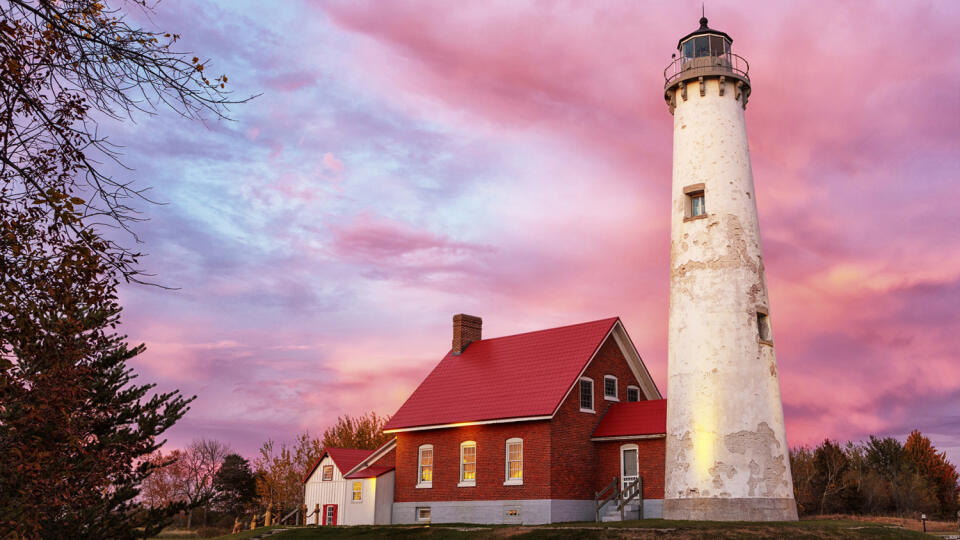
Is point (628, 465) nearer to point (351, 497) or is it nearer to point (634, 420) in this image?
point (634, 420)

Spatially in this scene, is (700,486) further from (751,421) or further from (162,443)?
(162,443)

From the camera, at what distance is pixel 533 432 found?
97.7 ft

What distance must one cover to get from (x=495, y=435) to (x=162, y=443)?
17.9 meters

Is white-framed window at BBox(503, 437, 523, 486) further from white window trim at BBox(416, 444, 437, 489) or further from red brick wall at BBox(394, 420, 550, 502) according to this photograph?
white window trim at BBox(416, 444, 437, 489)

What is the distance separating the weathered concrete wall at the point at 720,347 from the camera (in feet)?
77.6

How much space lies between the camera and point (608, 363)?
33.1 m

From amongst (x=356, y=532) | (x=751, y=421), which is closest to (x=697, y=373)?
(x=751, y=421)

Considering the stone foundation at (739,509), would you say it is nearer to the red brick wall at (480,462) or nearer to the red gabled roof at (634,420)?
the red gabled roof at (634,420)

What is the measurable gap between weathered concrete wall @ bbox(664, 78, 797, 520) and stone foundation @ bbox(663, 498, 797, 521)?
31 mm

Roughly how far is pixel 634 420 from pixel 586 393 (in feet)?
8.21

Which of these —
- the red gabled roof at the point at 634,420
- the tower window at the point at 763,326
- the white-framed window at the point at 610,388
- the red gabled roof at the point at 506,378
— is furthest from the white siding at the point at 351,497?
the tower window at the point at 763,326

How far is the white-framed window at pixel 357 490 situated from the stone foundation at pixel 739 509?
16.2m

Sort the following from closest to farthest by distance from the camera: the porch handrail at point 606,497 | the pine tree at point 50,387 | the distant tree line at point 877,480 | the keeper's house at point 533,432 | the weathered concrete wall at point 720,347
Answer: the pine tree at point 50,387, the weathered concrete wall at point 720,347, the porch handrail at point 606,497, the keeper's house at point 533,432, the distant tree line at point 877,480

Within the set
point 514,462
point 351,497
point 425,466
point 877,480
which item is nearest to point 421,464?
point 425,466
